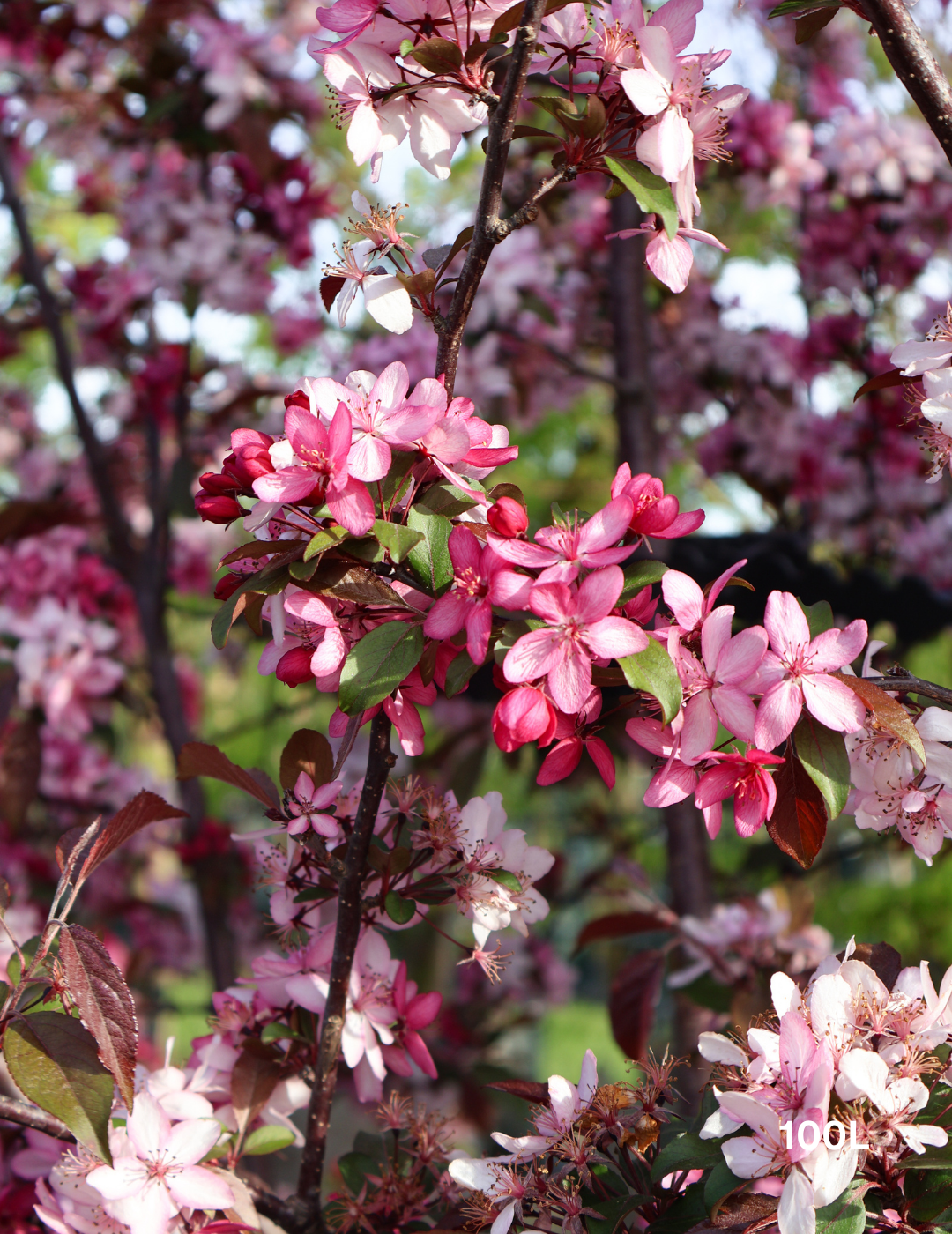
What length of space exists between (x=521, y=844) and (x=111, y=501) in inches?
67.5

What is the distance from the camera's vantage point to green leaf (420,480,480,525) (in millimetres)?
750

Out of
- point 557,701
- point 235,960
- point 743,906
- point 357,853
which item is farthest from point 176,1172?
point 235,960

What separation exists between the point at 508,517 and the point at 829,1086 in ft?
1.30

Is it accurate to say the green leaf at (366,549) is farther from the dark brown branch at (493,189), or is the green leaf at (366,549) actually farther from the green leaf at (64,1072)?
the green leaf at (64,1072)

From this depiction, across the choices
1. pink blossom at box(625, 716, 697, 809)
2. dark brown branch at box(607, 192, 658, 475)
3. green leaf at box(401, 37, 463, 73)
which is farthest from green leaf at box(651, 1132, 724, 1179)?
dark brown branch at box(607, 192, 658, 475)

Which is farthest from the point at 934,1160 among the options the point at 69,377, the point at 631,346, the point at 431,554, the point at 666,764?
the point at 69,377

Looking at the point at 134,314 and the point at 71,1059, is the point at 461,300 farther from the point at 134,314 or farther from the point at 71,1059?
the point at 134,314

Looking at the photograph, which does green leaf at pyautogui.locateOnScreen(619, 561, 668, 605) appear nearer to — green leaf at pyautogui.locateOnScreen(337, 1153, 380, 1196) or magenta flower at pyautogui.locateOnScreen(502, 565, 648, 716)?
magenta flower at pyautogui.locateOnScreen(502, 565, 648, 716)

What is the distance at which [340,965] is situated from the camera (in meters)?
0.84

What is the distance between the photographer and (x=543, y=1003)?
4023 mm

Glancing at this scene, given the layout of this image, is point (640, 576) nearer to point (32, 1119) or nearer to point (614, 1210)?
point (614, 1210)

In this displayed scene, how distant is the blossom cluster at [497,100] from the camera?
0.72 meters

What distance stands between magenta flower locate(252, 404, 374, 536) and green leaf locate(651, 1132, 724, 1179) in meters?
0.45

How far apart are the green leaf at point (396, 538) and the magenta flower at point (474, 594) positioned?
4 cm
